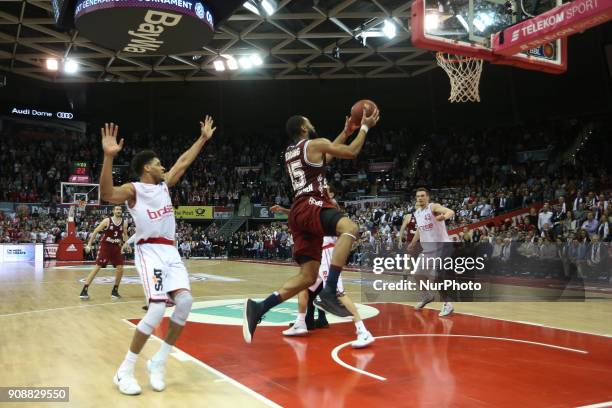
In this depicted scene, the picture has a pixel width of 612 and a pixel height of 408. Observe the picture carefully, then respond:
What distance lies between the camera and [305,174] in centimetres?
485

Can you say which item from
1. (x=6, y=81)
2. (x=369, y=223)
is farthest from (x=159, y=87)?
(x=369, y=223)

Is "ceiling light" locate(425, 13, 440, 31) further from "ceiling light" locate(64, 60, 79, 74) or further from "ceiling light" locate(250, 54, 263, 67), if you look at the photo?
"ceiling light" locate(64, 60, 79, 74)

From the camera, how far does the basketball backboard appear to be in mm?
8477

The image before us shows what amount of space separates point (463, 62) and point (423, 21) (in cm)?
461

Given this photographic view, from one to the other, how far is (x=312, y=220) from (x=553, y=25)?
5.17 m

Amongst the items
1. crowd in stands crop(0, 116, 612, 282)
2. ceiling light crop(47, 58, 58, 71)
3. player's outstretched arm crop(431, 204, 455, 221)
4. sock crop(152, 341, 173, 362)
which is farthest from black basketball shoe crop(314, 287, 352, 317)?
ceiling light crop(47, 58, 58, 71)

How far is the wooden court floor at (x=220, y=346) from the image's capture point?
3.71 metres

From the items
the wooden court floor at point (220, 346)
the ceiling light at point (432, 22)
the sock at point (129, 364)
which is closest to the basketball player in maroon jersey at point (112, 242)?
the wooden court floor at point (220, 346)

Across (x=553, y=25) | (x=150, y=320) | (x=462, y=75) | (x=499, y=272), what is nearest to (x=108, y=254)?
(x=150, y=320)

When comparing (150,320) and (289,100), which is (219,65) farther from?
(150,320)

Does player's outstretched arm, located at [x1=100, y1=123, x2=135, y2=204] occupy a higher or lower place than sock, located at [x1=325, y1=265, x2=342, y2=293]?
higher

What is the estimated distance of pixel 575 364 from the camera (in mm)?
4531

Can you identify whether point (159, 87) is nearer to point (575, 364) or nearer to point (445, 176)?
point (445, 176)

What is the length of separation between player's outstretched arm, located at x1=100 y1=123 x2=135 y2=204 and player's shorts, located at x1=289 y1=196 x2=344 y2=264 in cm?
153
